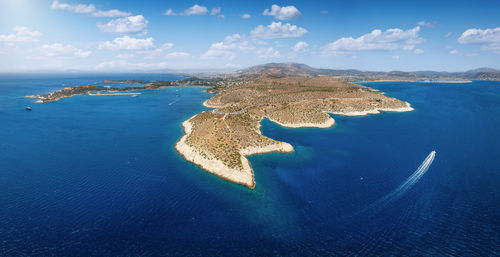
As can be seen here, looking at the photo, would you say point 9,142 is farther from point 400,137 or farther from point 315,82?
point 315,82

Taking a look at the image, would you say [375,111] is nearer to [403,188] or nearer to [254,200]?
[403,188]

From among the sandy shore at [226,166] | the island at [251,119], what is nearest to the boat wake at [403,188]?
the sandy shore at [226,166]

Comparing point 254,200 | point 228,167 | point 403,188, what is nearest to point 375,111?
point 403,188

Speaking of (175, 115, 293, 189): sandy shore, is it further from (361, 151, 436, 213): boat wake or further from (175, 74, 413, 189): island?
(361, 151, 436, 213): boat wake

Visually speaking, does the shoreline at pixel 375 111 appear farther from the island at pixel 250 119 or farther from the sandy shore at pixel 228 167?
the sandy shore at pixel 228 167

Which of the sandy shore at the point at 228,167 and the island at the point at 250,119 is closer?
the sandy shore at the point at 228,167

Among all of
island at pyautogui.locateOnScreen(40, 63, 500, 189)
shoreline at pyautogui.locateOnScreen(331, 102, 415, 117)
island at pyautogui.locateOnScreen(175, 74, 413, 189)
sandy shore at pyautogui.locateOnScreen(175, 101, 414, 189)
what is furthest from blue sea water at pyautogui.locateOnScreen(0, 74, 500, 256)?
shoreline at pyautogui.locateOnScreen(331, 102, 415, 117)

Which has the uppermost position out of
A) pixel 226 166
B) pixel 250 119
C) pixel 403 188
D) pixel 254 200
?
pixel 250 119

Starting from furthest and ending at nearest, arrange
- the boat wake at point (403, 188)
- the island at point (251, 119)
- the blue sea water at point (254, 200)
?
the island at point (251, 119), the boat wake at point (403, 188), the blue sea water at point (254, 200)
